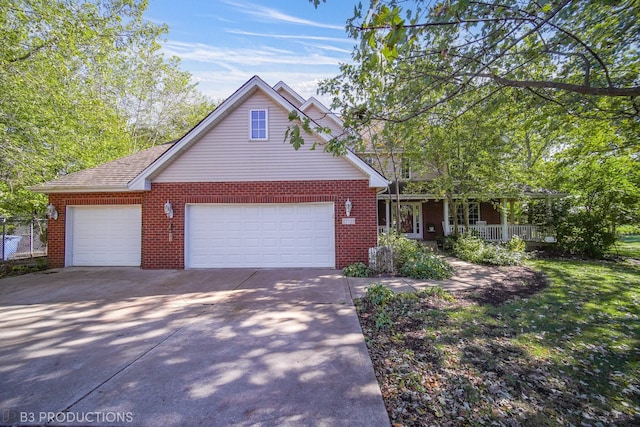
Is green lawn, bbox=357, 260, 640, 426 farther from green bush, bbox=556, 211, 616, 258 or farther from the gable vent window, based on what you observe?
green bush, bbox=556, 211, 616, 258

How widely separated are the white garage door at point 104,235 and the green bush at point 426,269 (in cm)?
862

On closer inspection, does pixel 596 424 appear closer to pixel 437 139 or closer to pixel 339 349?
pixel 339 349

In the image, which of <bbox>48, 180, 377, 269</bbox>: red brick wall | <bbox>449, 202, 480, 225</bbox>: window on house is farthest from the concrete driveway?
<bbox>449, 202, 480, 225</bbox>: window on house

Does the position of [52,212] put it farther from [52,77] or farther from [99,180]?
[52,77]

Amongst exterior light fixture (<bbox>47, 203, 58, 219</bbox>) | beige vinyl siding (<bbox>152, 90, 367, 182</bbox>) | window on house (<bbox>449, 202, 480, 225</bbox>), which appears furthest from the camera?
window on house (<bbox>449, 202, 480, 225</bbox>)

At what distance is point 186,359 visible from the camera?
343 cm

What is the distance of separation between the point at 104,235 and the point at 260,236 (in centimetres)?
535

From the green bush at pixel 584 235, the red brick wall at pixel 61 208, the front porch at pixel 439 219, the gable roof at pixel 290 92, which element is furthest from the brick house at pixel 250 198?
the green bush at pixel 584 235

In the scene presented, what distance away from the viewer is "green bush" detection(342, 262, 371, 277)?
7.94 meters

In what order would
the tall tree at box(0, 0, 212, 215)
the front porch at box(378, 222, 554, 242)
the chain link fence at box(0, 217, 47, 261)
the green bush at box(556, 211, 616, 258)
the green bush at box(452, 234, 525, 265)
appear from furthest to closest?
the front porch at box(378, 222, 554, 242), the green bush at box(556, 211, 616, 258), the chain link fence at box(0, 217, 47, 261), the green bush at box(452, 234, 525, 265), the tall tree at box(0, 0, 212, 215)

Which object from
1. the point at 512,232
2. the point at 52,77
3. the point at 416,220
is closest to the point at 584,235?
the point at 512,232

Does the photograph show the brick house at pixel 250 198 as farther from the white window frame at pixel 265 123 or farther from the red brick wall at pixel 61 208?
the red brick wall at pixel 61 208

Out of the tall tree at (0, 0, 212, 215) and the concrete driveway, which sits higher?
the tall tree at (0, 0, 212, 215)

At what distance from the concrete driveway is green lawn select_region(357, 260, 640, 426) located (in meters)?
0.43
